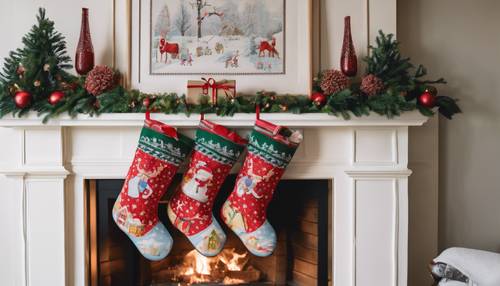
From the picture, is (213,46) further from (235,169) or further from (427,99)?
(427,99)

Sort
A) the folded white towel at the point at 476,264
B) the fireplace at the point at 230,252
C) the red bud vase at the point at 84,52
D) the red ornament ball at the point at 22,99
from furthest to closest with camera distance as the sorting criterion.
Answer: the fireplace at the point at 230,252 → the red bud vase at the point at 84,52 → the red ornament ball at the point at 22,99 → the folded white towel at the point at 476,264

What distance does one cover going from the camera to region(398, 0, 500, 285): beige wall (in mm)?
2420

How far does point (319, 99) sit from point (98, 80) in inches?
37.3

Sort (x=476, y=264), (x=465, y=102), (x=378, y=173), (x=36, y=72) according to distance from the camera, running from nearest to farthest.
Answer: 1. (x=476, y=264)
2. (x=36, y=72)
3. (x=378, y=173)
4. (x=465, y=102)

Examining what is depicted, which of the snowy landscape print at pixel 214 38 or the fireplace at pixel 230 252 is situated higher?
the snowy landscape print at pixel 214 38

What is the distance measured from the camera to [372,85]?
6.77 feet

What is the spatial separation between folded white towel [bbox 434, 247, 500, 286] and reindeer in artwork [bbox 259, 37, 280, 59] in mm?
1158

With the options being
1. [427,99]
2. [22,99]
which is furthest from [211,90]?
[427,99]

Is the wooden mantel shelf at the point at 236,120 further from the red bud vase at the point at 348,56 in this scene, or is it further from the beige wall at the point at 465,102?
the beige wall at the point at 465,102

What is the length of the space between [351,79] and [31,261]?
1.67 meters

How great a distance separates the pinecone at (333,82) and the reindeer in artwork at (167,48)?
679 mm

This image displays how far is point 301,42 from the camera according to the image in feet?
7.20

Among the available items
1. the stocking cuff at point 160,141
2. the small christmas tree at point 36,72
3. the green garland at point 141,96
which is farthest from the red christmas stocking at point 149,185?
the small christmas tree at point 36,72

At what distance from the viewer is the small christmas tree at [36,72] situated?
2.02m
